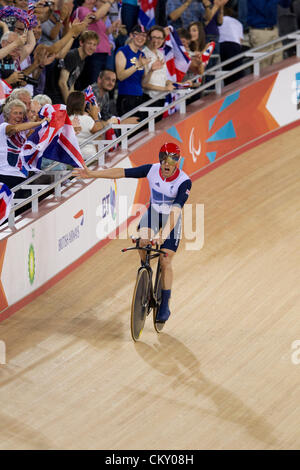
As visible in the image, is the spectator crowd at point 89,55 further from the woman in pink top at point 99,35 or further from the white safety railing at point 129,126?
the white safety railing at point 129,126

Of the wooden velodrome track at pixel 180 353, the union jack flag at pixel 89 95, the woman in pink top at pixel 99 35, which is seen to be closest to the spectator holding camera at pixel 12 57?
the union jack flag at pixel 89 95

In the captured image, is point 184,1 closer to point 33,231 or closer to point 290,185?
point 290,185

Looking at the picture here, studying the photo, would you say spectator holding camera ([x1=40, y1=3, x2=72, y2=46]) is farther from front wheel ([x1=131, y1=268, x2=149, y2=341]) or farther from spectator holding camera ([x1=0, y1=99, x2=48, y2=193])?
front wheel ([x1=131, y1=268, x2=149, y2=341])

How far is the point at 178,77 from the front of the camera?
10836mm

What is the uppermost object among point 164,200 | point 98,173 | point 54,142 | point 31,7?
point 31,7

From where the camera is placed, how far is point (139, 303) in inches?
285

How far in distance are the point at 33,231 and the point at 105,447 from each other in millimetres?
2671

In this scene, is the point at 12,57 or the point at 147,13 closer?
the point at 12,57

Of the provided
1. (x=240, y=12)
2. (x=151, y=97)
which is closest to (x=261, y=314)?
(x=151, y=97)

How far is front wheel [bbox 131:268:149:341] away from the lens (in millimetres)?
7098

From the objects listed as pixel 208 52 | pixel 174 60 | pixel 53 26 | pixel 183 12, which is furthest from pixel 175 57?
pixel 53 26

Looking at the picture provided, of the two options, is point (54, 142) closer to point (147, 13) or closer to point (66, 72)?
point (66, 72)

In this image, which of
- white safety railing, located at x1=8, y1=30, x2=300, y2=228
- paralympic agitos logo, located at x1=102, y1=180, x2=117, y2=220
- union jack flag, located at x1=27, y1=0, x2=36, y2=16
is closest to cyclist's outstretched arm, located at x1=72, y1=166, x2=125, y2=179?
white safety railing, located at x1=8, y1=30, x2=300, y2=228

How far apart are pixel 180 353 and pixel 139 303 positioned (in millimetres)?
545
